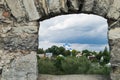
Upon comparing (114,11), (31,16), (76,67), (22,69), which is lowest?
(76,67)

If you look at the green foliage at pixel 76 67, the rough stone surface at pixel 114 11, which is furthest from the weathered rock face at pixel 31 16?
the green foliage at pixel 76 67

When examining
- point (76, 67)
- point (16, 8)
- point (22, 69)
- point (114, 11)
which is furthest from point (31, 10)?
point (76, 67)

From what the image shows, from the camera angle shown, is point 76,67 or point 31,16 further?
point 76,67

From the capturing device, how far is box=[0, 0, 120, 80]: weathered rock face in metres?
3.97

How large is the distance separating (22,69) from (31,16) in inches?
25.1

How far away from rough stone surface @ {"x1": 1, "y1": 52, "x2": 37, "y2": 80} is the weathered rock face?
0.08 feet

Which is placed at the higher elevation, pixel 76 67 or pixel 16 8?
pixel 16 8

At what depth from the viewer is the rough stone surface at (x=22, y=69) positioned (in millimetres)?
3936

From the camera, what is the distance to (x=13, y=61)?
13.1 ft

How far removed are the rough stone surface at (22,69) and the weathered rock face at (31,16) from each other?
0.08 ft

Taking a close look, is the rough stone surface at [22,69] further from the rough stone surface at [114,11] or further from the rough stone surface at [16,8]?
the rough stone surface at [114,11]

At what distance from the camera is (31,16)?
4.01 meters

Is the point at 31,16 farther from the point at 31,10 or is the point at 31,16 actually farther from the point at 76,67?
the point at 76,67

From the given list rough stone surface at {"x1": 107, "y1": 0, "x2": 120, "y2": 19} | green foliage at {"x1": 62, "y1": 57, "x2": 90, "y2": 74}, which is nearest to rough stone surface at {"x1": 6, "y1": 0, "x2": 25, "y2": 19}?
rough stone surface at {"x1": 107, "y1": 0, "x2": 120, "y2": 19}
